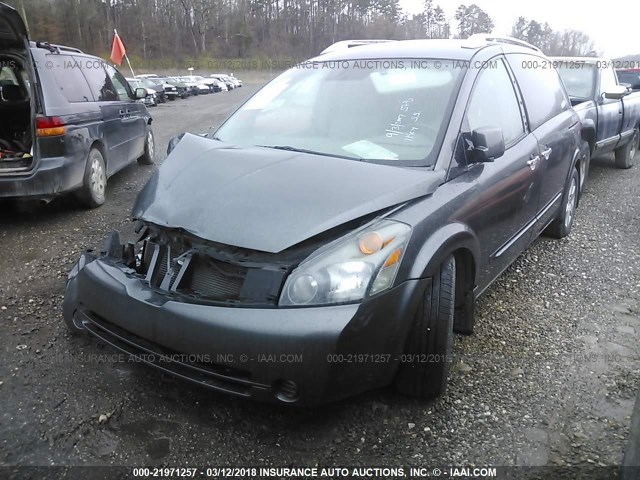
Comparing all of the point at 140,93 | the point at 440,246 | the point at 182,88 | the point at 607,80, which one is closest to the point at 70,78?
the point at 140,93

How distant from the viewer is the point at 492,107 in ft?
10.7

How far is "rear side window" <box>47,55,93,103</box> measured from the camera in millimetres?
5262

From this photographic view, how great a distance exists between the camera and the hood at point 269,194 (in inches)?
86.9

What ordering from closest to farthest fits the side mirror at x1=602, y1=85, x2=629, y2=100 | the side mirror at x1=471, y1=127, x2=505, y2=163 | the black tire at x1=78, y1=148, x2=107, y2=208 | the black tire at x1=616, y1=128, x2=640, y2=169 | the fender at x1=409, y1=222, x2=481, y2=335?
1. the fender at x1=409, y1=222, x2=481, y2=335
2. the side mirror at x1=471, y1=127, x2=505, y2=163
3. the black tire at x1=78, y1=148, x2=107, y2=208
4. the side mirror at x1=602, y1=85, x2=629, y2=100
5. the black tire at x1=616, y1=128, x2=640, y2=169

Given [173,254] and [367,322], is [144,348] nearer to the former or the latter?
[173,254]

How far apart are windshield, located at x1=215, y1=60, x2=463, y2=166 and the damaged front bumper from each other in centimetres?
91

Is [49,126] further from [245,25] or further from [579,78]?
[245,25]

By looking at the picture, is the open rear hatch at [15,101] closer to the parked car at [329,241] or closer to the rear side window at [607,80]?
the parked car at [329,241]

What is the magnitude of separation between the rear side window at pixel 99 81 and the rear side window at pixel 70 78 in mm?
137

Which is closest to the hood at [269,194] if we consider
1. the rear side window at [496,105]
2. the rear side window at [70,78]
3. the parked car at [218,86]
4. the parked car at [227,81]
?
the rear side window at [496,105]

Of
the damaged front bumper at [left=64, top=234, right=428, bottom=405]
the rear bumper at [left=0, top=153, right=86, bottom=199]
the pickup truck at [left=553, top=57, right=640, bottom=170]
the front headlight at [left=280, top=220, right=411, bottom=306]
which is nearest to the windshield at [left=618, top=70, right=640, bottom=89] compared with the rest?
the pickup truck at [left=553, top=57, right=640, bottom=170]

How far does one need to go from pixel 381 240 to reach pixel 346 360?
0.51 m

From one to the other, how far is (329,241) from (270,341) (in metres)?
0.48

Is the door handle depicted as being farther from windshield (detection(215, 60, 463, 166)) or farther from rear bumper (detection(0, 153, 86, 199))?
rear bumper (detection(0, 153, 86, 199))
